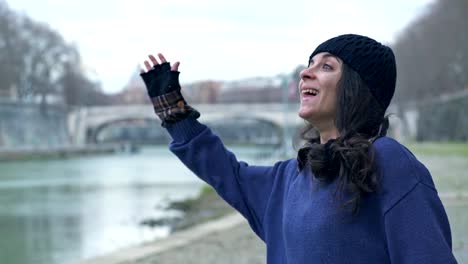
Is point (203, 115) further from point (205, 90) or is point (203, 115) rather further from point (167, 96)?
point (167, 96)

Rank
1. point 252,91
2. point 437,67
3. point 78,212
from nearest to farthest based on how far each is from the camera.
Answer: point 78,212 < point 437,67 < point 252,91

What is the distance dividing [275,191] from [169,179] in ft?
55.2

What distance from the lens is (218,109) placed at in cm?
3741

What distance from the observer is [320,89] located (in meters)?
1.22

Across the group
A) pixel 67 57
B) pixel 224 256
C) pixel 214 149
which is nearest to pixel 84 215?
pixel 224 256

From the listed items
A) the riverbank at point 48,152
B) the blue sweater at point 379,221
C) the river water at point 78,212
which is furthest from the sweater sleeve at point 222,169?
the riverbank at point 48,152

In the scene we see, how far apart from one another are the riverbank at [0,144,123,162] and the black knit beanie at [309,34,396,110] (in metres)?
28.8

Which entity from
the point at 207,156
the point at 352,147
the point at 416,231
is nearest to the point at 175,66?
the point at 207,156

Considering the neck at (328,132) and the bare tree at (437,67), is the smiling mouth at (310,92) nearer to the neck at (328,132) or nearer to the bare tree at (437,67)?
the neck at (328,132)

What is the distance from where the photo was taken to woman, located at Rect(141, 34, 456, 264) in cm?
105

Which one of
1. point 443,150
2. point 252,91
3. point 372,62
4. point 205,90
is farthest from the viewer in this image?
point 205,90

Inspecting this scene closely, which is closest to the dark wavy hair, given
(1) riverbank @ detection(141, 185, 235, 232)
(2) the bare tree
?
(1) riverbank @ detection(141, 185, 235, 232)

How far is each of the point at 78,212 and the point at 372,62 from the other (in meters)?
10.3

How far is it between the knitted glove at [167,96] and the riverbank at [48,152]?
28.4 meters
